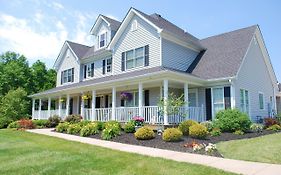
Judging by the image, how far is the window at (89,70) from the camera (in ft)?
80.3

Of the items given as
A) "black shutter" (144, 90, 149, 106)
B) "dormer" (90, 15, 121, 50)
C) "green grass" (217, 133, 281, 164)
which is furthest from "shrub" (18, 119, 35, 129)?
"green grass" (217, 133, 281, 164)

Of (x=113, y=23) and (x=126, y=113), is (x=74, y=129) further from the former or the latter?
(x=113, y=23)

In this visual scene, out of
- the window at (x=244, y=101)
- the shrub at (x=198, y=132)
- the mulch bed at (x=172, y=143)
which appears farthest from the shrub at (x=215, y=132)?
the window at (x=244, y=101)

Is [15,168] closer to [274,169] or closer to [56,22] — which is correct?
[274,169]

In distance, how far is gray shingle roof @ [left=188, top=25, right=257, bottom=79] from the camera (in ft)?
54.6

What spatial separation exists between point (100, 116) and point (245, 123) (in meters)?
10.6

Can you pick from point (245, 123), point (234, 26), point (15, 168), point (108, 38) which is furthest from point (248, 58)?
point (15, 168)

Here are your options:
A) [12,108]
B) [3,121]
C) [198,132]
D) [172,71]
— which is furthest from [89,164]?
[12,108]

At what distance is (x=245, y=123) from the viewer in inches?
556

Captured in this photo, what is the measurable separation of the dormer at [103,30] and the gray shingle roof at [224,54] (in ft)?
27.3

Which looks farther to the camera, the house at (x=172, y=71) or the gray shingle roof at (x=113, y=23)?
the gray shingle roof at (x=113, y=23)

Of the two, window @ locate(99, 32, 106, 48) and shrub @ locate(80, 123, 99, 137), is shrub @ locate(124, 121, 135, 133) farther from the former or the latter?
window @ locate(99, 32, 106, 48)

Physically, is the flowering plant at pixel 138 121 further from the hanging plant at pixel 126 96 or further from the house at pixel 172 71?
the hanging plant at pixel 126 96

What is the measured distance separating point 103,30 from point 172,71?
12.0 m
